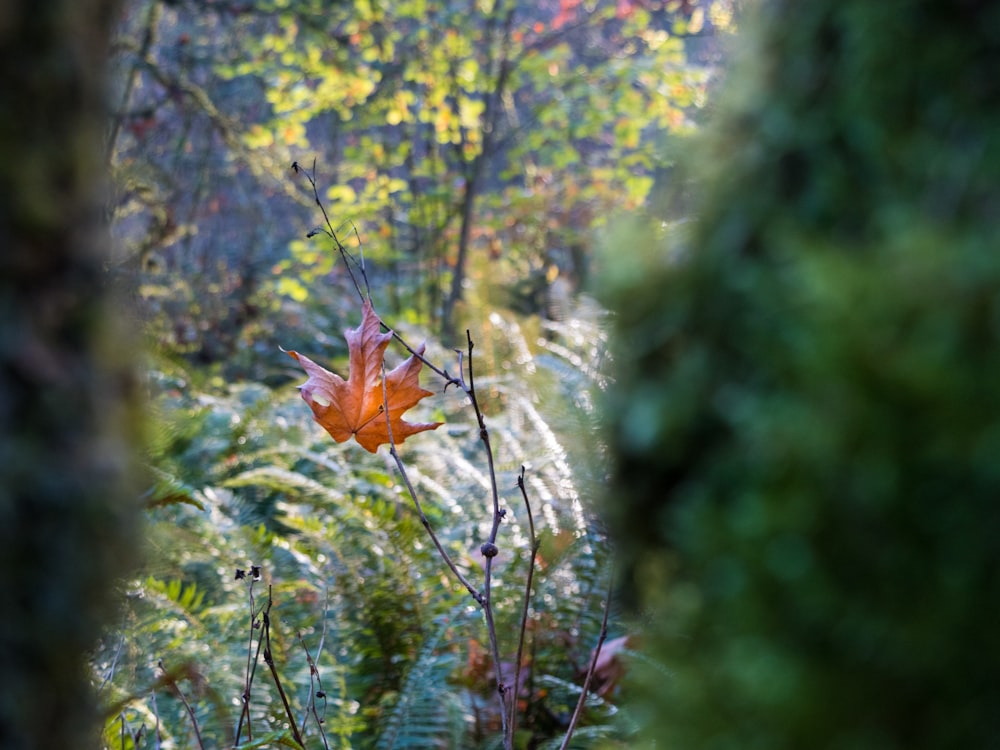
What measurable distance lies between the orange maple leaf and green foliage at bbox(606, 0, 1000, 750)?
0.61 metres

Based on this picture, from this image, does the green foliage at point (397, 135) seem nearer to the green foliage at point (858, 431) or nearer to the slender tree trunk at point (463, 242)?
the slender tree trunk at point (463, 242)

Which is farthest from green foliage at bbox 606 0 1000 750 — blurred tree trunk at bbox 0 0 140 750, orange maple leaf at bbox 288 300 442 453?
orange maple leaf at bbox 288 300 442 453

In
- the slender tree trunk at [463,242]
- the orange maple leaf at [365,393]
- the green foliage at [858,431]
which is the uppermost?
the slender tree trunk at [463,242]

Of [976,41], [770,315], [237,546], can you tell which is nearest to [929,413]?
[770,315]

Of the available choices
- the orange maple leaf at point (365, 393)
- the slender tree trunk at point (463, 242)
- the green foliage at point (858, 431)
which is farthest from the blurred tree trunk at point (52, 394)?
the slender tree trunk at point (463, 242)

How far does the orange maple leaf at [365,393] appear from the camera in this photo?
1322 mm

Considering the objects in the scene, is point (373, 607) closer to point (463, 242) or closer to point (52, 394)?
point (52, 394)

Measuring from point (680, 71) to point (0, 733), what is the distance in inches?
214

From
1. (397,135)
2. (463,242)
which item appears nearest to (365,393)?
(463,242)

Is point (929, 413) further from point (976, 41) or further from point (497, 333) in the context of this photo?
point (497, 333)

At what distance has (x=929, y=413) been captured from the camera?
461mm

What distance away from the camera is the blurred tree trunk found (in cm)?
65

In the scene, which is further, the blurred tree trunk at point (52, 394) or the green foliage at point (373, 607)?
the green foliage at point (373, 607)

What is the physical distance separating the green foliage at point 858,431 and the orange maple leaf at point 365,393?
23.9 inches
